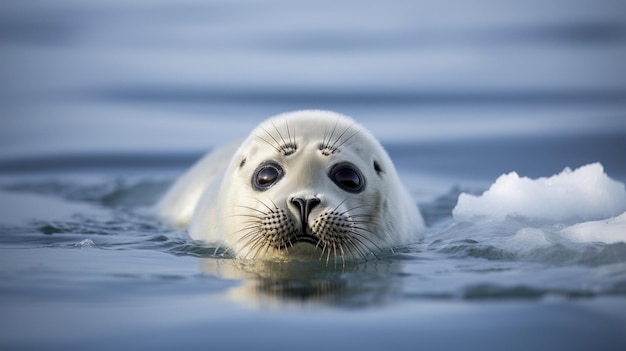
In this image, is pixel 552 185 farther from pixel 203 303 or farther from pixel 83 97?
pixel 83 97

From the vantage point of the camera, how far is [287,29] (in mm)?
15734

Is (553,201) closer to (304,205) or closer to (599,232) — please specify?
(599,232)

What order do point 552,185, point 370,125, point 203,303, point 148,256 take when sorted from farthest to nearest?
point 370,125 < point 552,185 < point 148,256 < point 203,303

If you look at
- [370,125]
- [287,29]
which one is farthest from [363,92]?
[287,29]

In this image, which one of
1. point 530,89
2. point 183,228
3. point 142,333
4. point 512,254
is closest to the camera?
point 142,333

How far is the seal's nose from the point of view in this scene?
5.16m

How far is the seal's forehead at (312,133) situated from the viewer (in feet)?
18.9

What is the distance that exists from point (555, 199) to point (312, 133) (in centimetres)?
168

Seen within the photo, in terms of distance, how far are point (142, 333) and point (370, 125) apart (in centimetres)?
686

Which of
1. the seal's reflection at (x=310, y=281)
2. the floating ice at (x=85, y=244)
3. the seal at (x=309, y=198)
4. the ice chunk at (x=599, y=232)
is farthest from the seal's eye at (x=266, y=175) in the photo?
the ice chunk at (x=599, y=232)

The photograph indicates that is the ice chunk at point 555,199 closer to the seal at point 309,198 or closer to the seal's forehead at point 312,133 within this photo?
the seal at point 309,198

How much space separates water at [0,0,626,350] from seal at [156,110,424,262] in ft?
0.46

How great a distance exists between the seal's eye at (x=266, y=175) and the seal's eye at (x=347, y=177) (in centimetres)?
27

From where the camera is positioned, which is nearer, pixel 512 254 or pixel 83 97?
pixel 512 254
